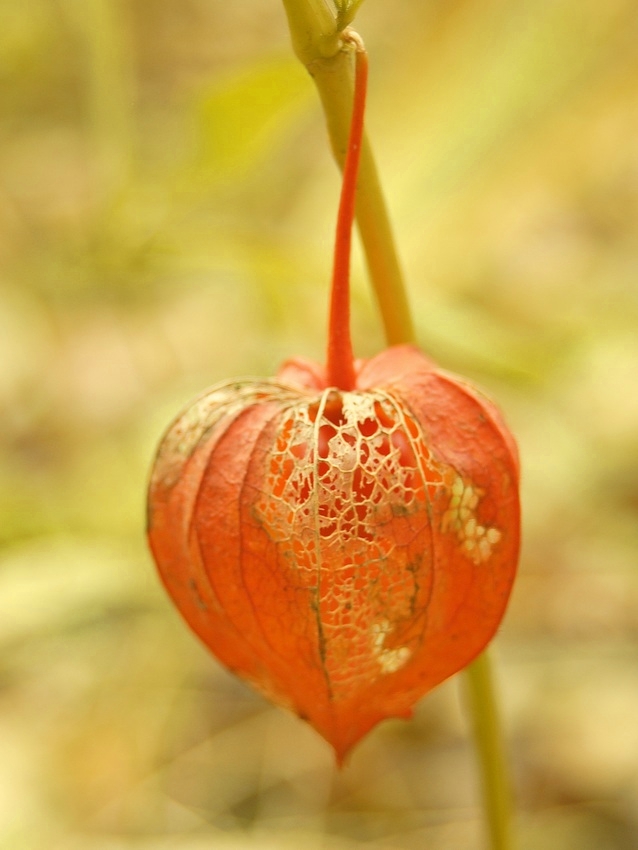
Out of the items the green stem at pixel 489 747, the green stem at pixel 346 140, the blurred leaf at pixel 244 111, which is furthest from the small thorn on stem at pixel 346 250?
the blurred leaf at pixel 244 111

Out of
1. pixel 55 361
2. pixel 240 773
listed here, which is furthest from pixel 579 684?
pixel 55 361

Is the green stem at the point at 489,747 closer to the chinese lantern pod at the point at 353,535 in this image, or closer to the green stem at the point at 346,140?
the chinese lantern pod at the point at 353,535

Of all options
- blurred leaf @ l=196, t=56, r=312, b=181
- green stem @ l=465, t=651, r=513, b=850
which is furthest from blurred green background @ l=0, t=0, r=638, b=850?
green stem @ l=465, t=651, r=513, b=850

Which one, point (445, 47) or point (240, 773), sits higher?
point (445, 47)

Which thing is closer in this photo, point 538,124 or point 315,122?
point 538,124

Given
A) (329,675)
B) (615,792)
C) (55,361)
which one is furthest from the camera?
(55,361)

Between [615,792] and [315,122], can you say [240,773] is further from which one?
[315,122]
